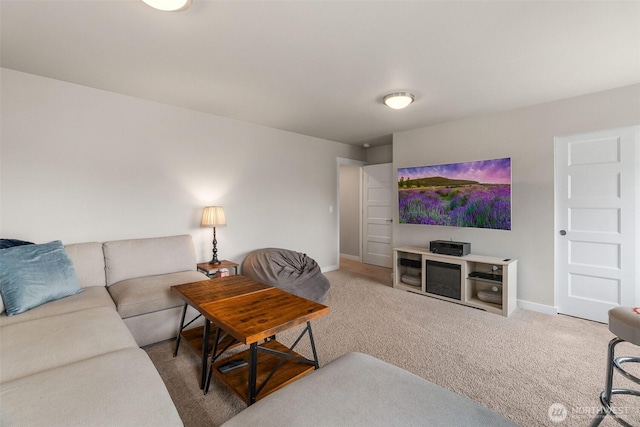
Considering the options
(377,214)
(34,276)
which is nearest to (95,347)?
(34,276)

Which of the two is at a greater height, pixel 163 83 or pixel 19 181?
pixel 163 83

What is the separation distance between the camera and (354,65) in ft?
7.58

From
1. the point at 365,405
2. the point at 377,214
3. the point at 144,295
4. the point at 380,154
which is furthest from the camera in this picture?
the point at 380,154

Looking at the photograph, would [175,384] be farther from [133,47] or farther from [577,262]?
[577,262]

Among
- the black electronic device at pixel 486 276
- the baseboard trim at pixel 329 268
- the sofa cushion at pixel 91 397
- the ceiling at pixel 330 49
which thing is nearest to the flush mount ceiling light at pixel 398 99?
the ceiling at pixel 330 49

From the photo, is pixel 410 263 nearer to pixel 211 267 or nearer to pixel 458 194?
pixel 458 194

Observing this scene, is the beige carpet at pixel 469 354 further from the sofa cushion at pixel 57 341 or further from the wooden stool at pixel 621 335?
the sofa cushion at pixel 57 341

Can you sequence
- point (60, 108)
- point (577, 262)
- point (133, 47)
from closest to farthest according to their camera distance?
point (133, 47) → point (60, 108) → point (577, 262)

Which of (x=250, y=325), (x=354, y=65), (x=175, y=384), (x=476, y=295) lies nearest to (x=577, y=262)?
(x=476, y=295)

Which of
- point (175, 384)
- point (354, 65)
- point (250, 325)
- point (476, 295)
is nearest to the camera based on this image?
point (250, 325)

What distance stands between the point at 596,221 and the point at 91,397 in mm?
4205

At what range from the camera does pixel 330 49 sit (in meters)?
2.08

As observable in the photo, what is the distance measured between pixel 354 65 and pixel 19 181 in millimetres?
3087

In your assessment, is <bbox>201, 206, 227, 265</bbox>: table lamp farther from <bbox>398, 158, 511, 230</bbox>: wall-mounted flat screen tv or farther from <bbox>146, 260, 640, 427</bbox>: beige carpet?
<bbox>398, 158, 511, 230</bbox>: wall-mounted flat screen tv
